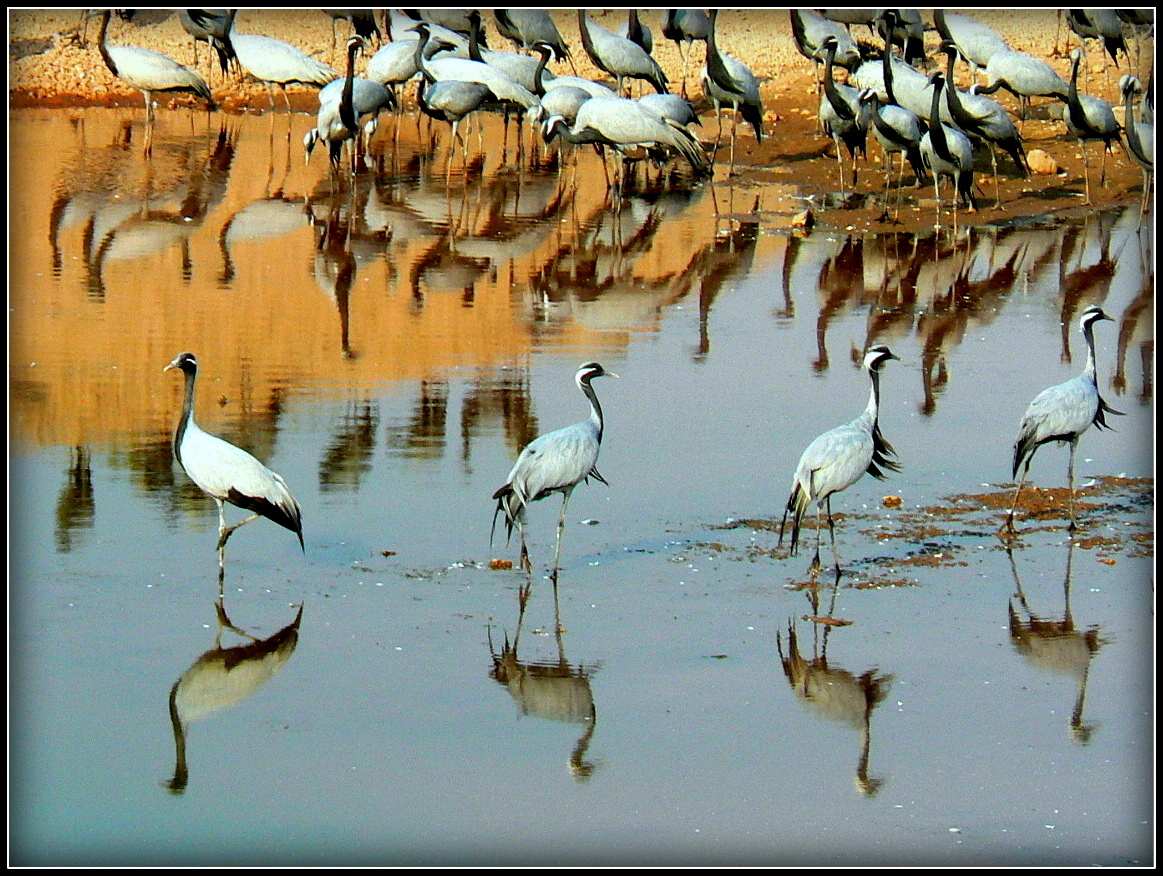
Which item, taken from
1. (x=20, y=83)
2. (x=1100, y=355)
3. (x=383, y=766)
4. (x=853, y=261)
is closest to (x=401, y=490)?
(x=383, y=766)

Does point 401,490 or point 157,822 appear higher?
point 401,490

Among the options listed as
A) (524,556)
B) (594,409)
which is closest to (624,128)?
(594,409)

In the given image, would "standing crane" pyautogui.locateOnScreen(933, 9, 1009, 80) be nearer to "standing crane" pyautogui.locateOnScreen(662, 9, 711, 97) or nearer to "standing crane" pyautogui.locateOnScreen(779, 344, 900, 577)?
"standing crane" pyautogui.locateOnScreen(662, 9, 711, 97)

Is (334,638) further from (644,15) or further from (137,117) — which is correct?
(644,15)

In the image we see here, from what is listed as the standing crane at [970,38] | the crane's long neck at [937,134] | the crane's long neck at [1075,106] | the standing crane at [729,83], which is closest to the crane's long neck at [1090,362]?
the crane's long neck at [937,134]

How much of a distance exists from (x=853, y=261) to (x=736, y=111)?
5.39 metres

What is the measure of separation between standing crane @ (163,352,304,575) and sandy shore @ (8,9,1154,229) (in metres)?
12.2

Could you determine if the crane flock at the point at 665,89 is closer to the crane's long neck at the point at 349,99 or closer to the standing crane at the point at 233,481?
the crane's long neck at the point at 349,99

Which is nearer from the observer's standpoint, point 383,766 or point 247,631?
point 383,766

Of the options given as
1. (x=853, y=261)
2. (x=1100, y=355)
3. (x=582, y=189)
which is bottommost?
(x=1100, y=355)

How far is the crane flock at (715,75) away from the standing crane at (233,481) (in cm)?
1099

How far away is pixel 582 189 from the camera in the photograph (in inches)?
813

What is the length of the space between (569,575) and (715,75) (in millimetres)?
12951

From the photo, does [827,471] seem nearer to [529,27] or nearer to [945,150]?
[945,150]
